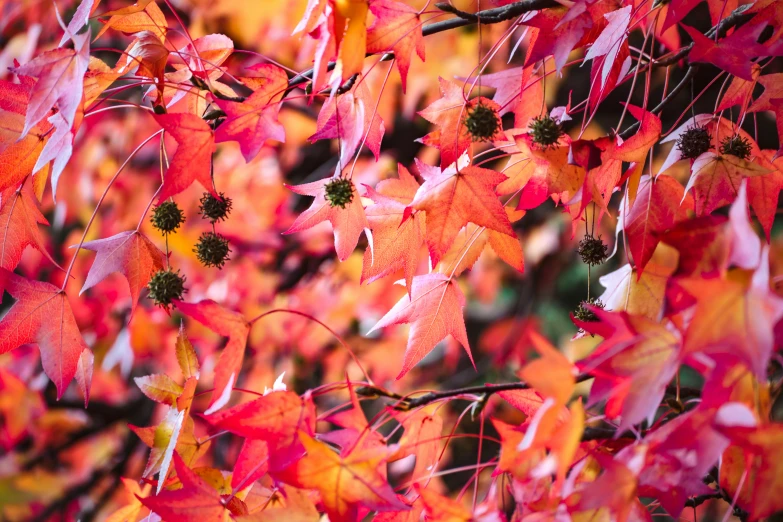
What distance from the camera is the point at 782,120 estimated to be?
82 cm

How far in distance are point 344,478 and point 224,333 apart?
19 cm

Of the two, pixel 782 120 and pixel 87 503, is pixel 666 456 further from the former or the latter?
pixel 87 503

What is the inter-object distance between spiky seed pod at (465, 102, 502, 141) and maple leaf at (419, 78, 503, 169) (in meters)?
0.03

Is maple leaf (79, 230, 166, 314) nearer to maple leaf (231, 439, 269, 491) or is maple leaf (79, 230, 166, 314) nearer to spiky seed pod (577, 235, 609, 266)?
maple leaf (231, 439, 269, 491)

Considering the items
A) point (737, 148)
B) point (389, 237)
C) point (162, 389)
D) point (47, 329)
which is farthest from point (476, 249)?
point (47, 329)

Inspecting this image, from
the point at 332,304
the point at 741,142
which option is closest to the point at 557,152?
the point at 741,142

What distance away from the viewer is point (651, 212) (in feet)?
2.53

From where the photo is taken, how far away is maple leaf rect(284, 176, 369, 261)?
2.82 ft

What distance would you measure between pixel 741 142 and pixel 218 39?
0.65 meters

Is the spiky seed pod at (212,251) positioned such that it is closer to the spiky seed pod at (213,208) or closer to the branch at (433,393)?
the spiky seed pod at (213,208)

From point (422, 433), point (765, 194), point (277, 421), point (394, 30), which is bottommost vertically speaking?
point (422, 433)

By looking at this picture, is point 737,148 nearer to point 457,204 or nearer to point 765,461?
point 457,204

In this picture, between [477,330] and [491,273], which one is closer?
[491,273]

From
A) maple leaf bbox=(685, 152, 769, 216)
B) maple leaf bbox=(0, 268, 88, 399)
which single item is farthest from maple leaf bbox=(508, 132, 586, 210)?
maple leaf bbox=(0, 268, 88, 399)
